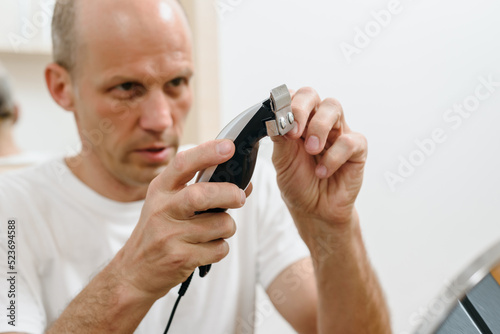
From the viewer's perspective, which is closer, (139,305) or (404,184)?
(139,305)

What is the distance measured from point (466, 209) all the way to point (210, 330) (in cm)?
118

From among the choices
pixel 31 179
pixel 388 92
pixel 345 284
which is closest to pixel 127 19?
pixel 31 179

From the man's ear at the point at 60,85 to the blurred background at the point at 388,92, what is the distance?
529mm

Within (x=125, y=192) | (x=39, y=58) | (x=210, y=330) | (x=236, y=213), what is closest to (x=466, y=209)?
(x=236, y=213)

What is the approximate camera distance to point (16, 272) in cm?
80

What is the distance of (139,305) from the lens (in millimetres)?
560

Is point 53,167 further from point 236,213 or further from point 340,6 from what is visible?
point 340,6

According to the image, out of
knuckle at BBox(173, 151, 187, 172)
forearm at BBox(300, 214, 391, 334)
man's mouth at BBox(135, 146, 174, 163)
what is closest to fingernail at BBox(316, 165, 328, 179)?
forearm at BBox(300, 214, 391, 334)

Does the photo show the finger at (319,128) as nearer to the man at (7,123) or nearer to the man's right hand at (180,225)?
the man's right hand at (180,225)

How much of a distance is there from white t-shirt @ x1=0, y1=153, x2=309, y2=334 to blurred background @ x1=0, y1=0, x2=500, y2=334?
58 centimetres

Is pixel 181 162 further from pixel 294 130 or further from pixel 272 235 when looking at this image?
pixel 272 235

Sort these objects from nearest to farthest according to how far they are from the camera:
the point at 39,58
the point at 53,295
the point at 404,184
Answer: the point at 53,295, the point at 39,58, the point at 404,184

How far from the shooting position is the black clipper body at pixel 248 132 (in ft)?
1.68

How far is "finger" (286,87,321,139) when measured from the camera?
578 mm
